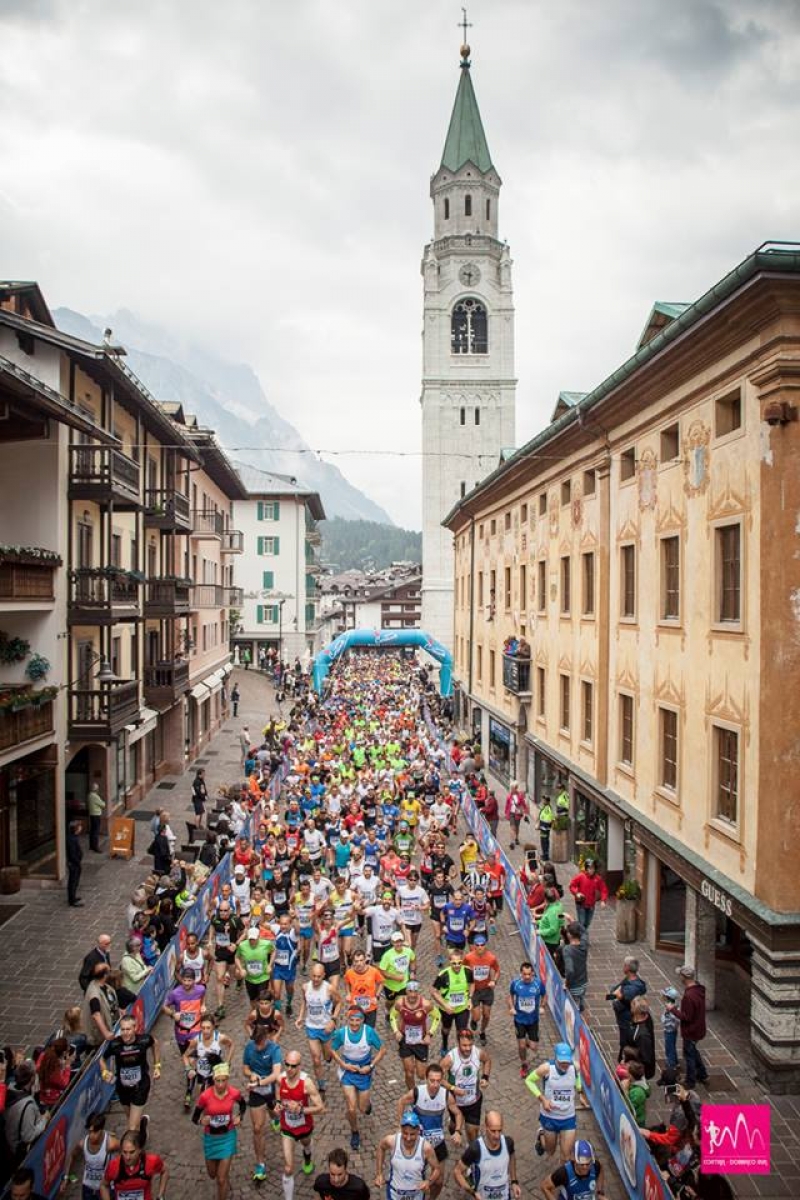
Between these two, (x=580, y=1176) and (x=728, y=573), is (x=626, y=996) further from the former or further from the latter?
(x=728, y=573)

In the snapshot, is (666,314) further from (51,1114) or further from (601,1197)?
(51,1114)

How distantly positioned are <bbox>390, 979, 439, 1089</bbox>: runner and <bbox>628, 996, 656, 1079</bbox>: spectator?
2.45 m

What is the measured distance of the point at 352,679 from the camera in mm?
62312

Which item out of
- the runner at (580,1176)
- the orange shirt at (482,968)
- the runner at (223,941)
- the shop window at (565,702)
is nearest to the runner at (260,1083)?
the runner at (580,1176)

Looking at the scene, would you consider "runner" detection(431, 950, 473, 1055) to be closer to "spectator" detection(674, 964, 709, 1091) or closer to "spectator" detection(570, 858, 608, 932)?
"spectator" detection(674, 964, 709, 1091)

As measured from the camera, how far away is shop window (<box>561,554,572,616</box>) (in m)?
23.6

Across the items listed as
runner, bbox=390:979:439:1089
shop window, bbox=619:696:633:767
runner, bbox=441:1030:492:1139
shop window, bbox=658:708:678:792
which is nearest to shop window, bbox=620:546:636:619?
shop window, bbox=619:696:633:767

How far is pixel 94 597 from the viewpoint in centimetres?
2070

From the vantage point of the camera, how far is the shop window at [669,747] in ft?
50.5

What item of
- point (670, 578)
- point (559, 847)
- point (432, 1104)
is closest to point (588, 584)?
point (670, 578)

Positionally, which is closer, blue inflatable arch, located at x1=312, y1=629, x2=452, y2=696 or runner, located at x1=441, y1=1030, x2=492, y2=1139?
runner, located at x1=441, y1=1030, x2=492, y2=1139

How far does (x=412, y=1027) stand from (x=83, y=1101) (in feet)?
12.5

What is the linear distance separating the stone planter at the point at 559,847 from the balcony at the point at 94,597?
42.1 feet

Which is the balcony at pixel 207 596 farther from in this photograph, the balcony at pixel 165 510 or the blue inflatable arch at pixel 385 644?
the blue inflatable arch at pixel 385 644
